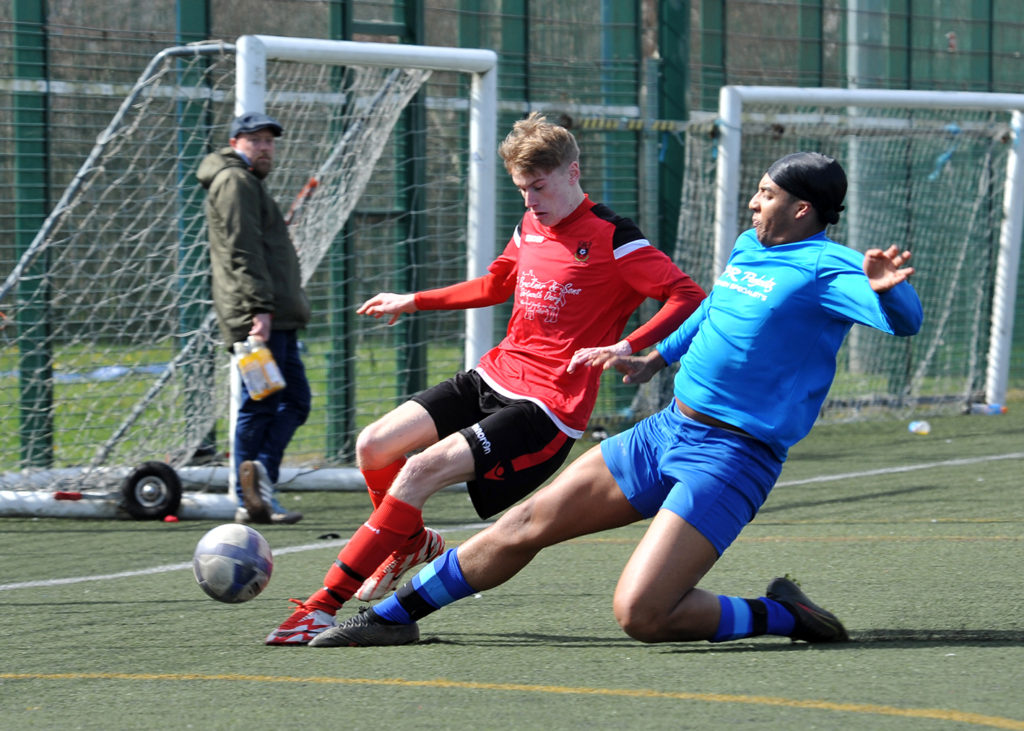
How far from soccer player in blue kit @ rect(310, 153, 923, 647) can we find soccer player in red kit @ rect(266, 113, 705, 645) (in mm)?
305

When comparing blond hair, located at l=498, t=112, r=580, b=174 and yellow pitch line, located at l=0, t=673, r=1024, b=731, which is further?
blond hair, located at l=498, t=112, r=580, b=174

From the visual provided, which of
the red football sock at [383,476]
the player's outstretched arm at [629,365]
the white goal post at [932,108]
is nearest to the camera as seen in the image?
the player's outstretched arm at [629,365]

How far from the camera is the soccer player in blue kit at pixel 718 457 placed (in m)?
5.08

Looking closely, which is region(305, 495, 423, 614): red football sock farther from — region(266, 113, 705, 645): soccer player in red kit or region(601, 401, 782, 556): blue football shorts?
region(601, 401, 782, 556): blue football shorts

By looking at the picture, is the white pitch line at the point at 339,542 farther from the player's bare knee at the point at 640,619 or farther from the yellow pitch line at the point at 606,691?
the player's bare knee at the point at 640,619

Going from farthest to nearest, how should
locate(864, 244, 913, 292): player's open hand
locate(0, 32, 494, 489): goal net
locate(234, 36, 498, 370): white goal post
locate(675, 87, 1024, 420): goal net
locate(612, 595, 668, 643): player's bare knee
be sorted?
locate(675, 87, 1024, 420): goal net
locate(234, 36, 498, 370): white goal post
locate(0, 32, 494, 489): goal net
locate(612, 595, 668, 643): player's bare knee
locate(864, 244, 913, 292): player's open hand

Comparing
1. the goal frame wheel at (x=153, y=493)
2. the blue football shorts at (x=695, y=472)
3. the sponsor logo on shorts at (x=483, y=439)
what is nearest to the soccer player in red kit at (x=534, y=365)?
the sponsor logo on shorts at (x=483, y=439)

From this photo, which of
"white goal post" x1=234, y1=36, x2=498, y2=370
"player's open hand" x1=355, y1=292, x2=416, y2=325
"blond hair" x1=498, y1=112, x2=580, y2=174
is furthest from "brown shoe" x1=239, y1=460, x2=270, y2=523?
"blond hair" x1=498, y1=112, x2=580, y2=174

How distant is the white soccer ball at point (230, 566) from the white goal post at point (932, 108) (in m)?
6.73

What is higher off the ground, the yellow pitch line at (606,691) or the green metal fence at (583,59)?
the green metal fence at (583,59)

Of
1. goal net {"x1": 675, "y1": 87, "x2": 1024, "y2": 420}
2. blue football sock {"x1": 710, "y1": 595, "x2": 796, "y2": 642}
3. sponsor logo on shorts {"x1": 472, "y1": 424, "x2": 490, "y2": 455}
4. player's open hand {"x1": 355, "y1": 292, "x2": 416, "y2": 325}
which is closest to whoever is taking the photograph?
blue football sock {"x1": 710, "y1": 595, "x2": 796, "y2": 642}

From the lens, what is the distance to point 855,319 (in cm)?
486

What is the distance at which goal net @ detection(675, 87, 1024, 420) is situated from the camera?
44.2 feet

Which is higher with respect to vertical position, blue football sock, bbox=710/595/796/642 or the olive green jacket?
the olive green jacket
